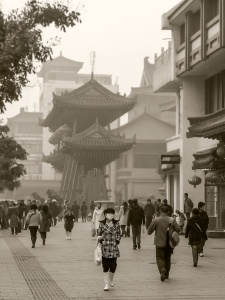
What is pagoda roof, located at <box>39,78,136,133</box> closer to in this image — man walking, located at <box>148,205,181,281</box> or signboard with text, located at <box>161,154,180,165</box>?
signboard with text, located at <box>161,154,180,165</box>

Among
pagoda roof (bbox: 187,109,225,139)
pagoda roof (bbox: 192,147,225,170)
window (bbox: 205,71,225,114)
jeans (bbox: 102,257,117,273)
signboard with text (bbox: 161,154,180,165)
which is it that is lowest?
jeans (bbox: 102,257,117,273)

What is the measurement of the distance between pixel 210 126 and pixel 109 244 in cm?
1617

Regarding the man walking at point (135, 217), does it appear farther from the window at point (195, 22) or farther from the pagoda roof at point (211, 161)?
the window at point (195, 22)

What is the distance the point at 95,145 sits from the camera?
232 feet

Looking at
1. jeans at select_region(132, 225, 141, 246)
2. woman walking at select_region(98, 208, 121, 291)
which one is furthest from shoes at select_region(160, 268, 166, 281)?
jeans at select_region(132, 225, 141, 246)

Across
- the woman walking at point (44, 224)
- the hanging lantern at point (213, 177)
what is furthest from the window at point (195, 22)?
the woman walking at point (44, 224)

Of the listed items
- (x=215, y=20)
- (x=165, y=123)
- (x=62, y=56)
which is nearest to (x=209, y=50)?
(x=215, y=20)

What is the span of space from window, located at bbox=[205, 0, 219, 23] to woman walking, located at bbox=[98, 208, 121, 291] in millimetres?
21971

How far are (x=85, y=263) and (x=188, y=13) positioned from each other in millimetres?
21270

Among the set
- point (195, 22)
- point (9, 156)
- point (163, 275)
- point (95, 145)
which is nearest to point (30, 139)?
point (95, 145)

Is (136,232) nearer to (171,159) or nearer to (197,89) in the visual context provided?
(171,159)

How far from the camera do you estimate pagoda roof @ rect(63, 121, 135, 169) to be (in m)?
70.2

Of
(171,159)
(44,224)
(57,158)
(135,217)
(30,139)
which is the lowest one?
(44,224)

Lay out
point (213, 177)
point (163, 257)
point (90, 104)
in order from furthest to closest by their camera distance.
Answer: point (90, 104) → point (213, 177) → point (163, 257)
